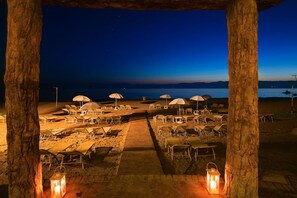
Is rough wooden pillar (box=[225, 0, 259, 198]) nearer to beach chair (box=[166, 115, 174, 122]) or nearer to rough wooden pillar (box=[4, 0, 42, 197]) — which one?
rough wooden pillar (box=[4, 0, 42, 197])

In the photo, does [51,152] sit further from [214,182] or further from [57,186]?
[214,182]

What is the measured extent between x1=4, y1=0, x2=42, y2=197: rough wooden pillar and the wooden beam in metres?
0.67

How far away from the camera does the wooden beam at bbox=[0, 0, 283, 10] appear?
4176 mm

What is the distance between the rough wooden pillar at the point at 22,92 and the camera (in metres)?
3.54

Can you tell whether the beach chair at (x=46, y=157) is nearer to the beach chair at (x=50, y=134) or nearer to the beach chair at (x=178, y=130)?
the beach chair at (x=50, y=134)

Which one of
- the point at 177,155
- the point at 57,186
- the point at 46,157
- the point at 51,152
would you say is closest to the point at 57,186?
the point at 57,186

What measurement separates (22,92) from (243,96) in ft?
10.9

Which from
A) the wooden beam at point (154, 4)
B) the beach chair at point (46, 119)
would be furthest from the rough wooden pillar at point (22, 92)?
the beach chair at point (46, 119)

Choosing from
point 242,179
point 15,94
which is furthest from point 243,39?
point 15,94

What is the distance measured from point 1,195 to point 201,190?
3726 millimetres

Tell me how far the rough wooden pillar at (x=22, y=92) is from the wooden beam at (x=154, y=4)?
0.67 meters

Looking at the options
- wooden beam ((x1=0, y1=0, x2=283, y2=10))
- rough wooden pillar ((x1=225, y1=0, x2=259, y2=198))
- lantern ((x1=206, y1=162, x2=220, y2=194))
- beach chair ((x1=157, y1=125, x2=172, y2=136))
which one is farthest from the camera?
beach chair ((x1=157, y1=125, x2=172, y2=136))

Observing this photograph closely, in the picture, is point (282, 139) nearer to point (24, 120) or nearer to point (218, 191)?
point (218, 191)

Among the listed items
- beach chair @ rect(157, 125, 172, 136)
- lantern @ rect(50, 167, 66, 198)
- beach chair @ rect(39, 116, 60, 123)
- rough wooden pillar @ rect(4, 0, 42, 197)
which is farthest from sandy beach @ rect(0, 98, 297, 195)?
beach chair @ rect(39, 116, 60, 123)
